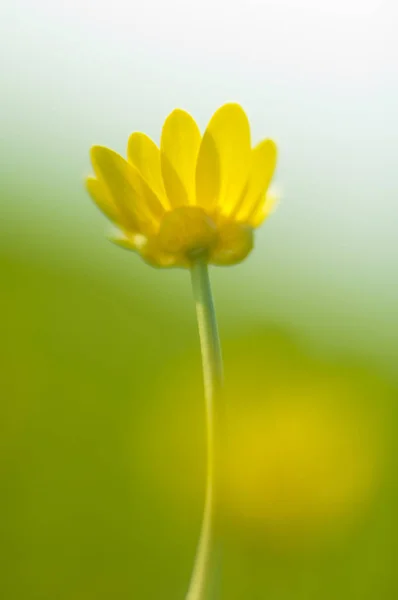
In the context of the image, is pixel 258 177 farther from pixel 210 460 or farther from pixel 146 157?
pixel 210 460

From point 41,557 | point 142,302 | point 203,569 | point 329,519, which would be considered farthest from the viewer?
point 142,302

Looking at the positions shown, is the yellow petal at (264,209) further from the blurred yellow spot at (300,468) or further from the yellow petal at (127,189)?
the blurred yellow spot at (300,468)

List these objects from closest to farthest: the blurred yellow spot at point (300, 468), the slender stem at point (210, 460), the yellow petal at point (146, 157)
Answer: the slender stem at point (210, 460), the yellow petal at point (146, 157), the blurred yellow spot at point (300, 468)

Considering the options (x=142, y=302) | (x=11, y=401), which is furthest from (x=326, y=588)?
(x=142, y=302)

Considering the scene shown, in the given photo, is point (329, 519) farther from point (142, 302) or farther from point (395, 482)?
point (142, 302)

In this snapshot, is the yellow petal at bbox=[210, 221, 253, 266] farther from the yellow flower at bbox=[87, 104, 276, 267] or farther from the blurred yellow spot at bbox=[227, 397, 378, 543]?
the blurred yellow spot at bbox=[227, 397, 378, 543]

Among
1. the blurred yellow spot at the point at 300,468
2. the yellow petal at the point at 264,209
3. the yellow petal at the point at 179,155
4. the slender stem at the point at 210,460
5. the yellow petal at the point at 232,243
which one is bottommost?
the blurred yellow spot at the point at 300,468

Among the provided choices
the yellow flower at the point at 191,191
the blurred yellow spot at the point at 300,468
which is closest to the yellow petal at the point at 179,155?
the yellow flower at the point at 191,191
